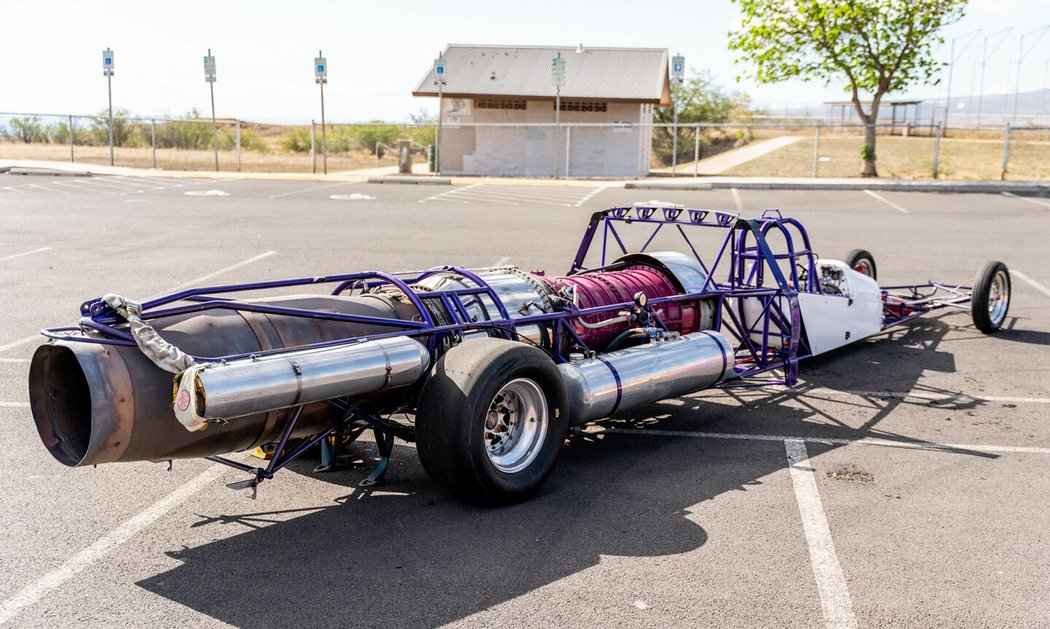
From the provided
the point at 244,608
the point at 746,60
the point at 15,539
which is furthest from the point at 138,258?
the point at 746,60

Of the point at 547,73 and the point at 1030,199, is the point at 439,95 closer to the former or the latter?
the point at 547,73

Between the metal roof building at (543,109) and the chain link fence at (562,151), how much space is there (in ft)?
0.16

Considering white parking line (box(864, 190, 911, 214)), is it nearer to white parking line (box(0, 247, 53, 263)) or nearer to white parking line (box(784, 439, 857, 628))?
white parking line (box(0, 247, 53, 263))

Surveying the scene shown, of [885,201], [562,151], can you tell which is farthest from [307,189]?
[885,201]

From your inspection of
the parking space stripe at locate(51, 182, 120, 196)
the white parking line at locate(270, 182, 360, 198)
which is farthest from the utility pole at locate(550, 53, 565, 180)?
the parking space stripe at locate(51, 182, 120, 196)

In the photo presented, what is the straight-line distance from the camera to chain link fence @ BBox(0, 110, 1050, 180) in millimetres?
34031

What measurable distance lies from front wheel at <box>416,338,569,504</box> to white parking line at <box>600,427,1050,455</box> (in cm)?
136

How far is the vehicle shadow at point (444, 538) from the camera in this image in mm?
4688

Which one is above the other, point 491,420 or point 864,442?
point 491,420

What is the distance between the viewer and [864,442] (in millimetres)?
7148

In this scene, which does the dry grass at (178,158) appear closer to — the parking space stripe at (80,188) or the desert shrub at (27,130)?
the desert shrub at (27,130)

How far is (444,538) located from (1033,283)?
11.2m

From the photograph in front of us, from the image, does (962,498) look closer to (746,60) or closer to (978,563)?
(978,563)

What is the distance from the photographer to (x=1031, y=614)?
463 centimetres
